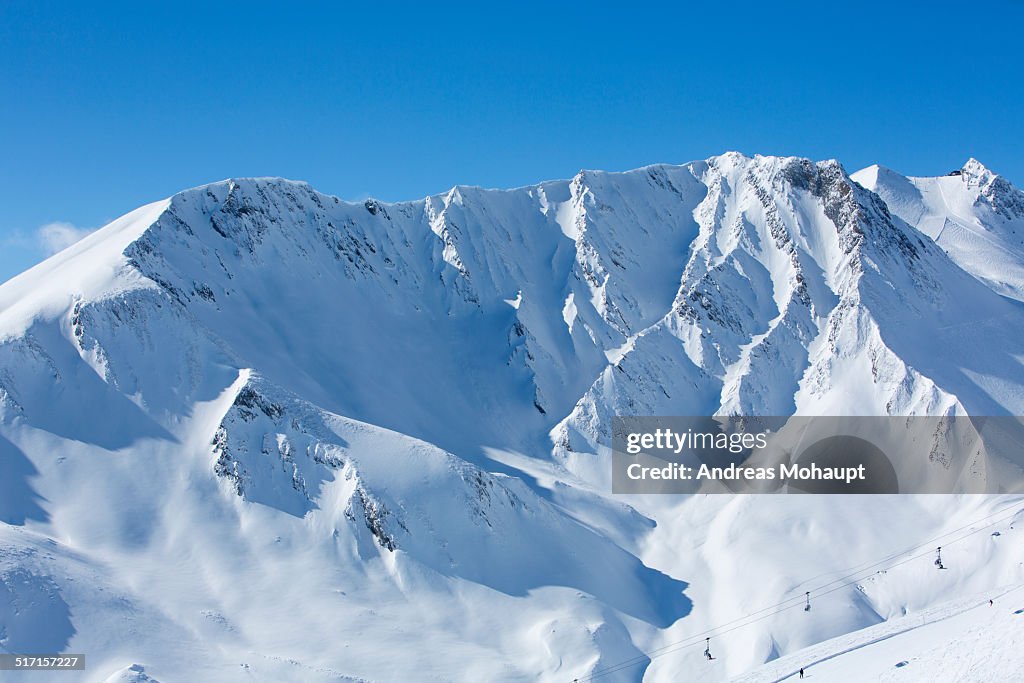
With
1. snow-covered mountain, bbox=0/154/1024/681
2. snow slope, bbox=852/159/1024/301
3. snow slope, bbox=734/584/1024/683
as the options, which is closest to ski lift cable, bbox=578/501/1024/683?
snow-covered mountain, bbox=0/154/1024/681

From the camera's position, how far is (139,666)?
225 feet

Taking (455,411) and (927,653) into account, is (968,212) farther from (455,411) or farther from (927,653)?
(927,653)

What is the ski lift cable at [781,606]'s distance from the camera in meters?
83.1

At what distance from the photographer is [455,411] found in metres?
119

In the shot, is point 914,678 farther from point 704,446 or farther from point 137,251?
point 137,251

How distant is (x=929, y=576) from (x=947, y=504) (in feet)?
47.5
